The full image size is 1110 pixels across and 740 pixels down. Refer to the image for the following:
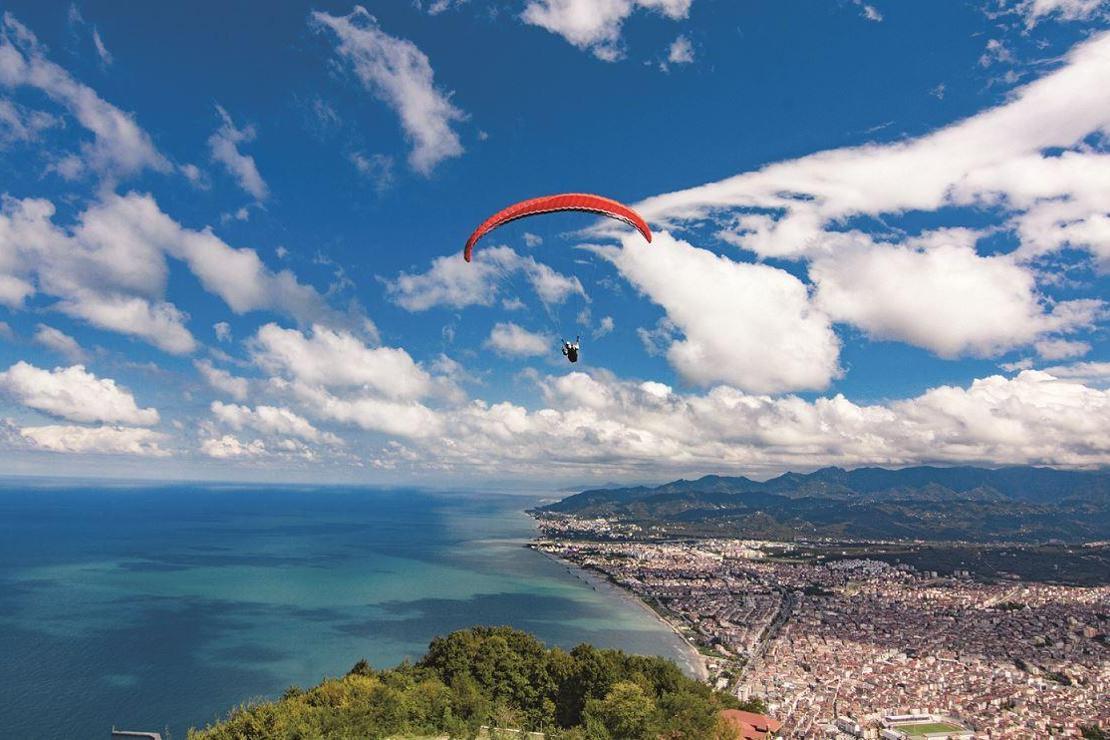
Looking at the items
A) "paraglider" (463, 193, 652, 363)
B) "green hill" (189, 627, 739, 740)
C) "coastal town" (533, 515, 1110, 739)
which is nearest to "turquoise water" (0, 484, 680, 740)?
"coastal town" (533, 515, 1110, 739)

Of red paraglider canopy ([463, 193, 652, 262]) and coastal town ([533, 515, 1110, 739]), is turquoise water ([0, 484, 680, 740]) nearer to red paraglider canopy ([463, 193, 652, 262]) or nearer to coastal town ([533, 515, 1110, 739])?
coastal town ([533, 515, 1110, 739])

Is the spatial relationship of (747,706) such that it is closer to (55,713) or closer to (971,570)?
(55,713)

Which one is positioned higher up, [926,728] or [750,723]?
[750,723]

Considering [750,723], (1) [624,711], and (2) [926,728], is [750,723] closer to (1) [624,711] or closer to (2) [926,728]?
(1) [624,711]

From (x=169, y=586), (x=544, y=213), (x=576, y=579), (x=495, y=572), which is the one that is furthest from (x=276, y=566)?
(x=544, y=213)

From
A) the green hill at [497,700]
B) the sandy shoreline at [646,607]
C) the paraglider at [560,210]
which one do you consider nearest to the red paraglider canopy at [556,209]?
the paraglider at [560,210]

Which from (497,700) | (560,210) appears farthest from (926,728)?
(560,210)

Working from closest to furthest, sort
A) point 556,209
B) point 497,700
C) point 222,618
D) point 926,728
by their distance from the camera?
point 556,209, point 497,700, point 926,728, point 222,618
